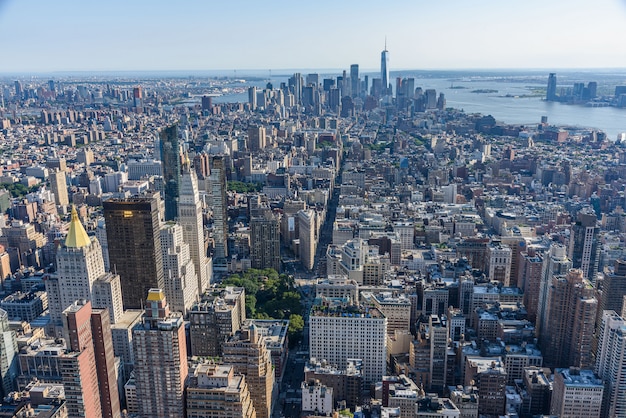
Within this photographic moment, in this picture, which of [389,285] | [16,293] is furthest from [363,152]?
[16,293]

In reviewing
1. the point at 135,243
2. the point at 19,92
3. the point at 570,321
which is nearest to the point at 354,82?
the point at 19,92

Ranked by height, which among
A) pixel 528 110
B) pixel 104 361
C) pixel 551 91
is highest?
pixel 551 91

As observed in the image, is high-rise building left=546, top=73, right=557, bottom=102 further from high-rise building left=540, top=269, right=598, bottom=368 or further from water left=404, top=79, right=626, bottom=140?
high-rise building left=540, top=269, right=598, bottom=368

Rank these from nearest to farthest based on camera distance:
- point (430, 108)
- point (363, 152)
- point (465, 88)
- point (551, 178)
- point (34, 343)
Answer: point (34, 343), point (551, 178), point (363, 152), point (430, 108), point (465, 88)

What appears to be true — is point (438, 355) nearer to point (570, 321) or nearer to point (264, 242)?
point (570, 321)

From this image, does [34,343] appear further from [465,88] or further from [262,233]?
[465,88]

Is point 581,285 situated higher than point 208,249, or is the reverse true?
point 581,285
